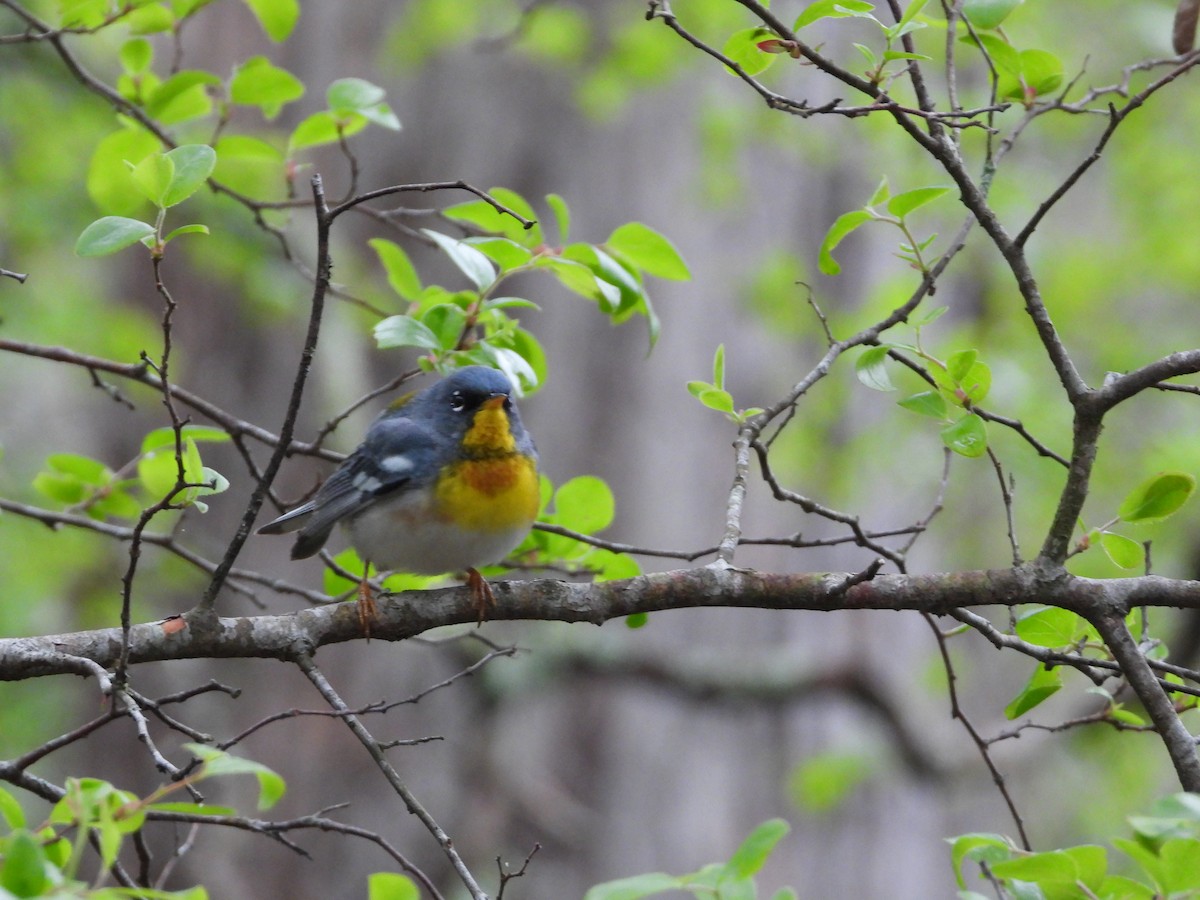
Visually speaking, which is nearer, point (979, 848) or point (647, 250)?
point (979, 848)

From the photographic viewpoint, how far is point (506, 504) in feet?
9.50

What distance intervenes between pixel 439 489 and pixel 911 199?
1.47 meters

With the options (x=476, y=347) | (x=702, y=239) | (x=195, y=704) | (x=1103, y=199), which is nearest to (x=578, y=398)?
(x=702, y=239)

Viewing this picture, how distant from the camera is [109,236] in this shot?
1.95 m

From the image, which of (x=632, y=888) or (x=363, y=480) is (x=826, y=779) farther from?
(x=632, y=888)

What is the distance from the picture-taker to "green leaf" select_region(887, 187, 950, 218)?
2164mm

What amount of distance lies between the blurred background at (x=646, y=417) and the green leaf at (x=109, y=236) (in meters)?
3.49

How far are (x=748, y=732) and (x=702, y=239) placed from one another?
2.64m

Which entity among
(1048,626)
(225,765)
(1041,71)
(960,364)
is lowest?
(225,765)

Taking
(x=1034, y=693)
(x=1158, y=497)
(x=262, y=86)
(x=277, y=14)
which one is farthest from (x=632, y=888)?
(x=277, y=14)

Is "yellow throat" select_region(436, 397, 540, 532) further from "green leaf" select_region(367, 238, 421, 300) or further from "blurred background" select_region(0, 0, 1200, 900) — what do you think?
"blurred background" select_region(0, 0, 1200, 900)

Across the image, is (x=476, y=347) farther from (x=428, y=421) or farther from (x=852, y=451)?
(x=852, y=451)

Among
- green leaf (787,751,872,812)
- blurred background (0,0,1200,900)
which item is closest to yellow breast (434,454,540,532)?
blurred background (0,0,1200,900)

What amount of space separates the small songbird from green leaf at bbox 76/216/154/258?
1137 mm
